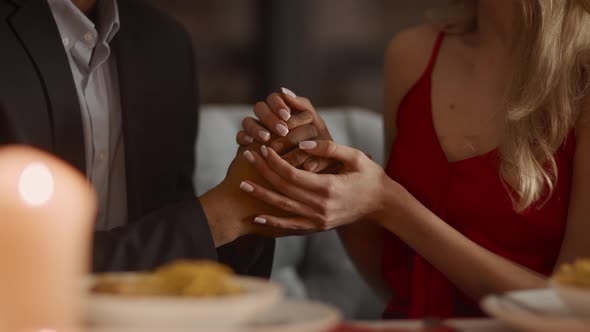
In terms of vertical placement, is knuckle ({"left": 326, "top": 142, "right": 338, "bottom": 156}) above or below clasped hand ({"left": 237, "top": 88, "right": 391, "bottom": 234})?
above

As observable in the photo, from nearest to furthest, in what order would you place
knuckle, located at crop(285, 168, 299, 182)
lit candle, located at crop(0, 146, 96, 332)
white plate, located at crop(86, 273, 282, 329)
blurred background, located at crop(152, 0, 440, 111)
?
lit candle, located at crop(0, 146, 96, 332)
white plate, located at crop(86, 273, 282, 329)
knuckle, located at crop(285, 168, 299, 182)
blurred background, located at crop(152, 0, 440, 111)

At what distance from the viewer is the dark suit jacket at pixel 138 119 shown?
49.7 inches

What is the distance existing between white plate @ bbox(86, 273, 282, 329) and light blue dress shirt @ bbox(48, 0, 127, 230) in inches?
37.8

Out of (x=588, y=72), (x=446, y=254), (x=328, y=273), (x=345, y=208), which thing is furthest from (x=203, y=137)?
(x=588, y=72)

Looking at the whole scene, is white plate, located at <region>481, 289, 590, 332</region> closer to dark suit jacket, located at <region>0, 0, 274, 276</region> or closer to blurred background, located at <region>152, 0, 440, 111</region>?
dark suit jacket, located at <region>0, 0, 274, 276</region>

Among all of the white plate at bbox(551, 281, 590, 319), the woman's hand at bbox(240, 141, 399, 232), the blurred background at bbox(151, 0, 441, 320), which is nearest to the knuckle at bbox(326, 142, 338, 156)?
the woman's hand at bbox(240, 141, 399, 232)

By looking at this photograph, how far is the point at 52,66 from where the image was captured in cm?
145

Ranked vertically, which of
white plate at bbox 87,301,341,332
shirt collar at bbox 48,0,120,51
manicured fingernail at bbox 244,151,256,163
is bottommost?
manicured fingernail at bbox 244,151,256,163

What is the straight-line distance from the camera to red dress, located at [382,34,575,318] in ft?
4.91

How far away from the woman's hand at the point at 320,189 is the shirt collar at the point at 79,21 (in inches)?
16.2

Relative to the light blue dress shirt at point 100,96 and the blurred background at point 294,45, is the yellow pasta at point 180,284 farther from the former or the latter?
the blurred background at point 294,45

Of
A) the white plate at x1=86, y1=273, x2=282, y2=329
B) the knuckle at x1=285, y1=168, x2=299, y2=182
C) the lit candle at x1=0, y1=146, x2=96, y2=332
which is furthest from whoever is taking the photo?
the knuckle at x1=285, y1=168, x2=299, y2=182

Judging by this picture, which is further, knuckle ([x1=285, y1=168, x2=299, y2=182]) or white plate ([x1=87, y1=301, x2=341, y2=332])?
knuckle ([x1=285, y1=168, x2=299, y2=182])

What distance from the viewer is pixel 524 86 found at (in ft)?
5.02
